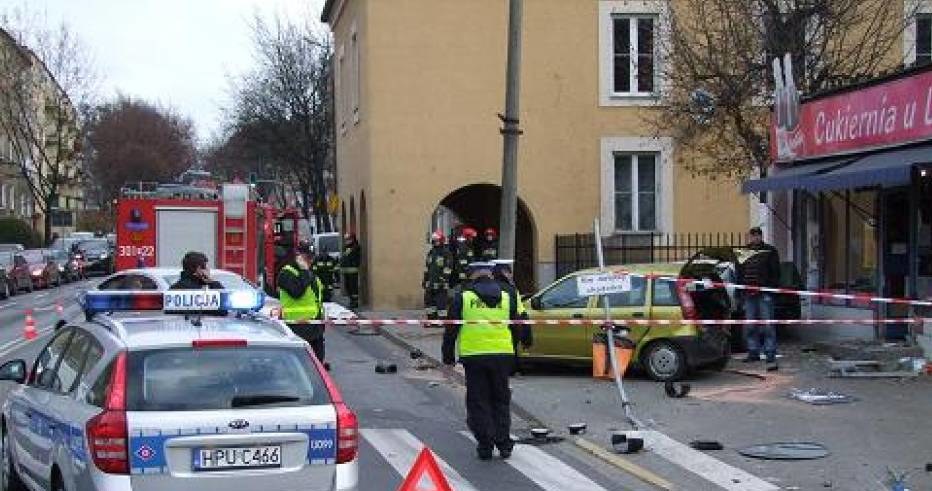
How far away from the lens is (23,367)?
7918 mm

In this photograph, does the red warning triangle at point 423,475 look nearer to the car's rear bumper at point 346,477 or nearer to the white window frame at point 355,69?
the car's rear bumper at point 346,477

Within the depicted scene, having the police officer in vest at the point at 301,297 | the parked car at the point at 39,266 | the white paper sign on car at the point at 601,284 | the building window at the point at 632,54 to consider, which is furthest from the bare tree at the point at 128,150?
the white paper sign on car at the point at 601,284

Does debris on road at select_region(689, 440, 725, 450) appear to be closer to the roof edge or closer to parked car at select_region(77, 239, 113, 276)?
the roof edge

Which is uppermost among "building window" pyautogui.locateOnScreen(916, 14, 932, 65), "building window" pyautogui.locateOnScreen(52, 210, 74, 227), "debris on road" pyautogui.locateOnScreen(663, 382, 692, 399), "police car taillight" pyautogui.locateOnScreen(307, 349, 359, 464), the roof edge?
the roof edge

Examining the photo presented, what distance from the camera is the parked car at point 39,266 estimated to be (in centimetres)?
4274

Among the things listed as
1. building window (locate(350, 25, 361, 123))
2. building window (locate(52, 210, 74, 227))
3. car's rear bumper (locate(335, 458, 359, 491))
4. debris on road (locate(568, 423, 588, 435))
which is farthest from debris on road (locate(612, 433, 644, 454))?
building window (locate(52, 210, 74, 227))

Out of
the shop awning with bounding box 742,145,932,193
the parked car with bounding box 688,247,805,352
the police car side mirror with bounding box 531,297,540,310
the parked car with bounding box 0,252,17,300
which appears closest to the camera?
the shop awning with bounding box 742,145,932,193

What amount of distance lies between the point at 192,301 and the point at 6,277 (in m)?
34.3

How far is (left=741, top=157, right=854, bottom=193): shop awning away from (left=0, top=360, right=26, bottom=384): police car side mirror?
10.3 m

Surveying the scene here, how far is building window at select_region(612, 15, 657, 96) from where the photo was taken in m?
26.4

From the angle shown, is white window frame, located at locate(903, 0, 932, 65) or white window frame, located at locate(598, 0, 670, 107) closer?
white window frame, located at locate(903, 0, 932, 65)

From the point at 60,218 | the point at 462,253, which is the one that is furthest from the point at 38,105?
the point at 462,253

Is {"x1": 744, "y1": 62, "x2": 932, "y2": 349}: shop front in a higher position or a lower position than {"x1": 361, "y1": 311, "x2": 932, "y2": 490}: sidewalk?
higher

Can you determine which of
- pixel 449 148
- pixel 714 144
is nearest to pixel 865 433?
pixel 714 144
